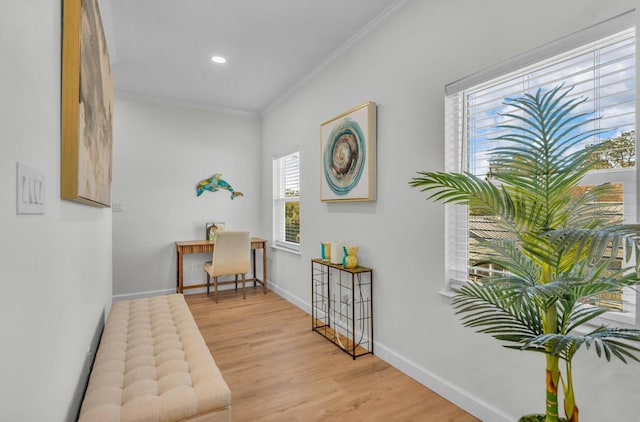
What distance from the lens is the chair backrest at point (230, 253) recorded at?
4.09m

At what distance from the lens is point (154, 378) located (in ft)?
4.62

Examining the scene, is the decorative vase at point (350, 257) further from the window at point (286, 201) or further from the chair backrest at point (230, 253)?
the chair backrest at point (230, 253)

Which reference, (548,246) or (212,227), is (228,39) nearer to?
(212,227)

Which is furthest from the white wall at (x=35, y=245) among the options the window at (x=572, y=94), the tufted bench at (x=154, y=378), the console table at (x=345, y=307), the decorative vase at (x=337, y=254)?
the decorative vase at (x=337, y=254)

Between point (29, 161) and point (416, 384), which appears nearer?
point (29, 161)

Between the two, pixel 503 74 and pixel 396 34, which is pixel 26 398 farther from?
pixel 396 34

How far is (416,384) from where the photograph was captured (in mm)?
2248

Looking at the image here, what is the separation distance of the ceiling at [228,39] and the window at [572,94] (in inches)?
41.7

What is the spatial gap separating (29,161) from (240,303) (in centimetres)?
357

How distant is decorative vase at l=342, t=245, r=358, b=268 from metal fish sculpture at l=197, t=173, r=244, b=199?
8.63 feet

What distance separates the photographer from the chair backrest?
13.4 ft

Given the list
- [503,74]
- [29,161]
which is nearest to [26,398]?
[29,161]

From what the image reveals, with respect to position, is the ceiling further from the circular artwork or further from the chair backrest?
the chair backrest

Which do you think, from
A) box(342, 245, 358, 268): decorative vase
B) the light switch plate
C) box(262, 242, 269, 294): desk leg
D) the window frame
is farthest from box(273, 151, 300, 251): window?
the light switch plate
